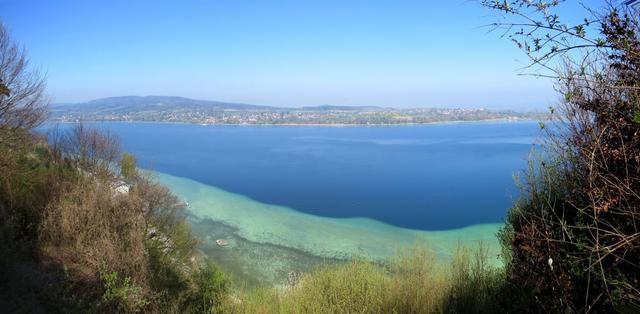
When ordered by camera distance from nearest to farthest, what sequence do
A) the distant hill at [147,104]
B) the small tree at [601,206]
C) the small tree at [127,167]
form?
the small tree at [601,206] → the small tree at [127,167] → the distant hill at [147,104]

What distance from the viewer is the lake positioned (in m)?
21.4

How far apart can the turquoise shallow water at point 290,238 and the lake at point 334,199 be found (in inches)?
2.4

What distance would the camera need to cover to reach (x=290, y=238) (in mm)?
23281

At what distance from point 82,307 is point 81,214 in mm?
3311

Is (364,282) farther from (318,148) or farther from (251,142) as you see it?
(251,142)

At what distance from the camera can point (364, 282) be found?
7.97 m

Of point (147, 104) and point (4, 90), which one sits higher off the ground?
point (147, 104)

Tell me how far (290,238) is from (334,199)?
33.7 ft

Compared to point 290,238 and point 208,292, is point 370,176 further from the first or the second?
point 208,292

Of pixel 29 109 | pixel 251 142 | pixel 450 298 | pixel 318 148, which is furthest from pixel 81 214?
pixel 251 142

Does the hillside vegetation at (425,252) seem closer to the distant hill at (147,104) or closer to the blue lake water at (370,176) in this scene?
the blue lake water at (370,176)

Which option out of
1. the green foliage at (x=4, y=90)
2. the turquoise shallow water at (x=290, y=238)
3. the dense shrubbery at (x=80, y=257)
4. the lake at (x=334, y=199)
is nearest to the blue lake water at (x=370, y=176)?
the lake at (x=334, y=199)

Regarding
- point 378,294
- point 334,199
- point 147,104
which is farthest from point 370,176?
point 147,104

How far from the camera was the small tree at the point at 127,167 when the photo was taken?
24.0 meters
